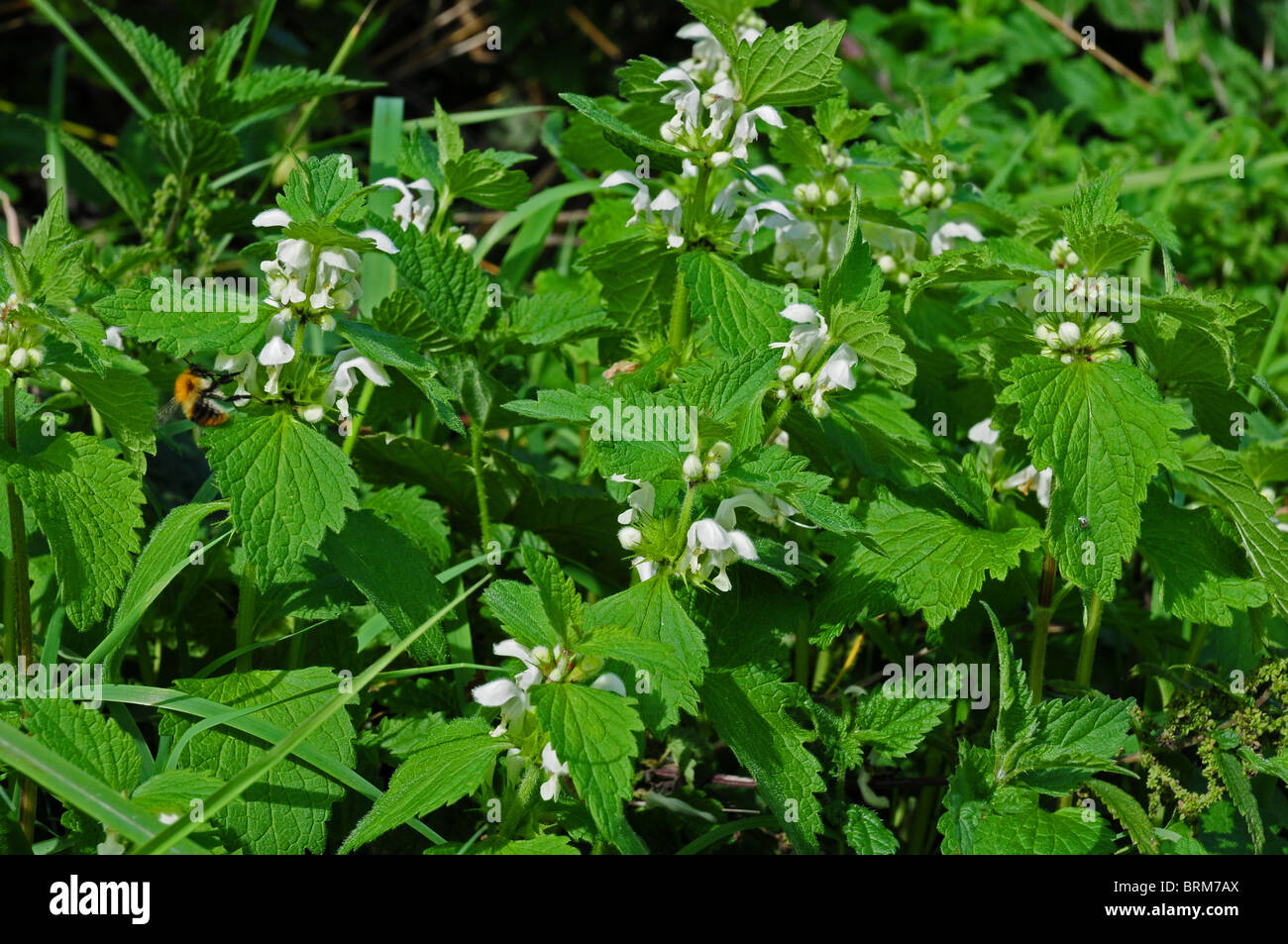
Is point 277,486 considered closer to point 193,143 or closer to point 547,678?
point 547,678

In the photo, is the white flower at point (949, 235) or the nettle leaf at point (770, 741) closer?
the nettle leaf at point (770, 741)

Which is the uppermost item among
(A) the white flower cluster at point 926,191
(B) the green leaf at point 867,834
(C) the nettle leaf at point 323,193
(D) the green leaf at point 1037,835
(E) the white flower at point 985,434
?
(A) the white flower cluster at point 926,191

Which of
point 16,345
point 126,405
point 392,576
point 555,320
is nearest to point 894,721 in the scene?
point 392,576

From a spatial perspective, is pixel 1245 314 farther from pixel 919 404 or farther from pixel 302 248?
pixel 302 248

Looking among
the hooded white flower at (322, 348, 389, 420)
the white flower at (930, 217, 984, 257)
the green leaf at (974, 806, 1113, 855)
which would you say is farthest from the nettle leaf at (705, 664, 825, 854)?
the white flower at (930, 217, 984, 257)

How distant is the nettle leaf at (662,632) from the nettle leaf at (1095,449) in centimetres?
62

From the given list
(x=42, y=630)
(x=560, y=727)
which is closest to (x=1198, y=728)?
(x=560, y=727)

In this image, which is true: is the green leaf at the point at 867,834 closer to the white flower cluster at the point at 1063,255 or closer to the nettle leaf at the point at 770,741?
the nettle leaf at the point at 770,741

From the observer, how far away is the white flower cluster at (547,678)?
5.61 ft

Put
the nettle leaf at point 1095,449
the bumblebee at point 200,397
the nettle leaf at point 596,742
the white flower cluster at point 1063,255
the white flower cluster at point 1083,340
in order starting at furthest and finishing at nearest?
the white flower cluster at point 1063,255 → the bumblebee at point 200,397 → the white flower cluster at point 1083,340 → the nettle leaf at point 1095,449 → the nettle leaf at point 596,742

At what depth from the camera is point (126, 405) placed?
6.42ft

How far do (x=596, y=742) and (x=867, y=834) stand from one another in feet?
1.94

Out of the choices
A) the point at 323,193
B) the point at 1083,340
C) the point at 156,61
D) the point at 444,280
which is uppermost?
the point at 156,61

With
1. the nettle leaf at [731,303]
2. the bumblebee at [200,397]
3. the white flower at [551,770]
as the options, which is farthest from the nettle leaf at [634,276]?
the white flower at [551,770]
